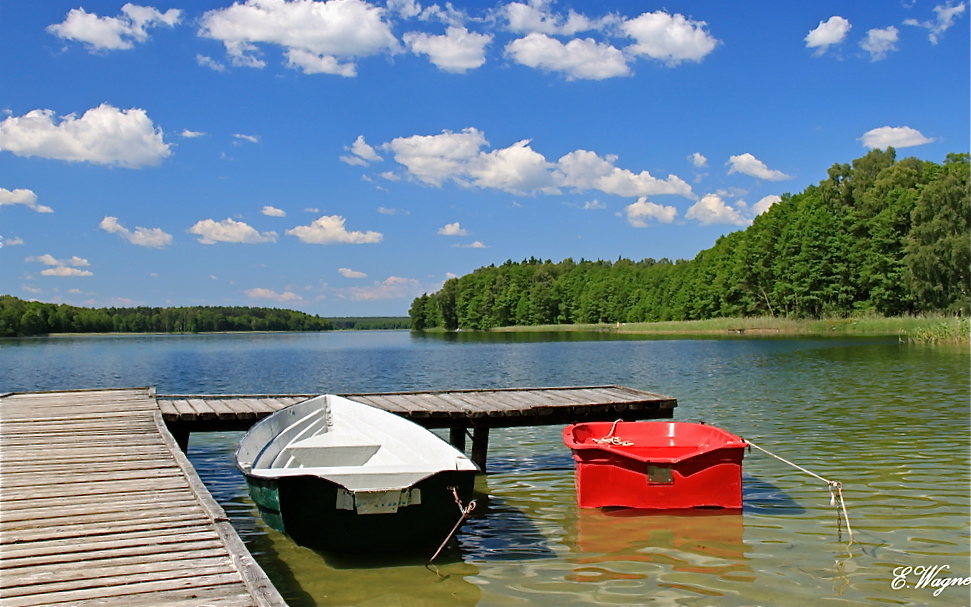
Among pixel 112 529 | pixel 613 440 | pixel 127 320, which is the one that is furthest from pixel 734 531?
pixel 127 320

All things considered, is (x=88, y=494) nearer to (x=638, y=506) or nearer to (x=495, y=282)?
(x=638, y=506)

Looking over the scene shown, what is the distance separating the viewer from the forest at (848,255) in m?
52.2

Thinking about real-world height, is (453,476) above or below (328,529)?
above

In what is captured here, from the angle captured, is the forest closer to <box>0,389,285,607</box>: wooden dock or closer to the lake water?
the lake water

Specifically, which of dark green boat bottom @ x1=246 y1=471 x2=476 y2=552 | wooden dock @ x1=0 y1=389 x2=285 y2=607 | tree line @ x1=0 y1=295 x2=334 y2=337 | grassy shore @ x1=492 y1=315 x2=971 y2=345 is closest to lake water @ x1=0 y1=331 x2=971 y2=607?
dark green boat bottom @ x1=246 y1=471 x2=476 y2=552

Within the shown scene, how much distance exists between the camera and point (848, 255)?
211ft

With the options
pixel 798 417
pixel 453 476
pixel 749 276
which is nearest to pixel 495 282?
pixel 749 276

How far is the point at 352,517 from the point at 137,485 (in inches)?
75.5

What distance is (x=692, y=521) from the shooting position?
7.97 metres

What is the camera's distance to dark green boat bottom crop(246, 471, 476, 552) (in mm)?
6590

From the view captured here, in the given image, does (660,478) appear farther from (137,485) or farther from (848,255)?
(848,255)

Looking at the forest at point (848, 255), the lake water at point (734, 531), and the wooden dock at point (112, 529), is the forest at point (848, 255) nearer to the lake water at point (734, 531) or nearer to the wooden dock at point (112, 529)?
the lake water at point (734, 531)

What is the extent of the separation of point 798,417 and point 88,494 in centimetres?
1377

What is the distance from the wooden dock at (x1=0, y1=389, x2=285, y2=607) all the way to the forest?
2148 inches
